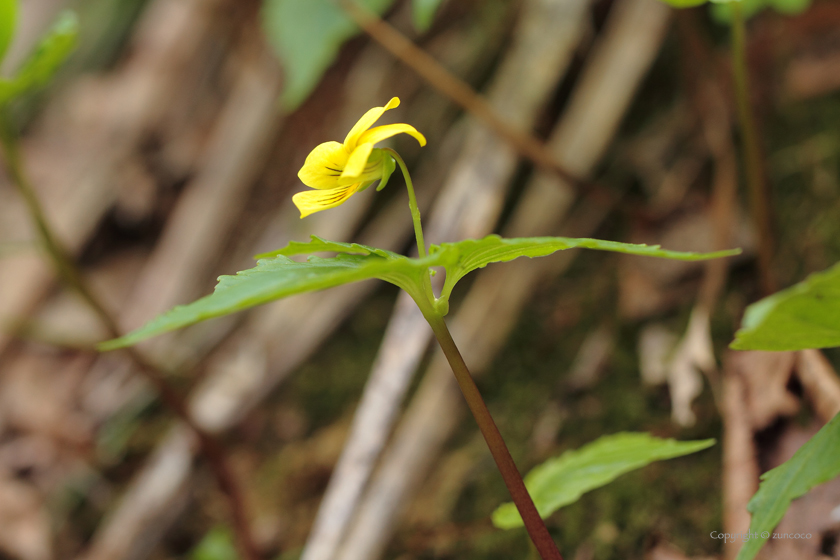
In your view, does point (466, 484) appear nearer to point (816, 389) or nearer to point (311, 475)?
point (311, 475)

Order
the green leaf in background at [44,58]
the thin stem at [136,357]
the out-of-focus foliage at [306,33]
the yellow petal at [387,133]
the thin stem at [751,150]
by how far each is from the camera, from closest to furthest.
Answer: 1. the yellow petal at [387,133]
2. the thin stem at [751,150]
3. the green leaf in background at [44,58]
4. the thin stem at [136,357]
5. the out-of-focus foliage at [306,33]

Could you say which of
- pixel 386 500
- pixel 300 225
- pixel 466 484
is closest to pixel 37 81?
pixel 300 225

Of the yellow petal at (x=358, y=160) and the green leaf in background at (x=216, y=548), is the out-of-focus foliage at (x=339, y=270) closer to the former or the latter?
the yellow petal at (x=358, y=160)

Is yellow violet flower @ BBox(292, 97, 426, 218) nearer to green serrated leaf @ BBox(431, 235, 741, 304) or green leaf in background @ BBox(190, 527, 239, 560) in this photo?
green serrated leaf @ BBox(431, 235, 741, 304)

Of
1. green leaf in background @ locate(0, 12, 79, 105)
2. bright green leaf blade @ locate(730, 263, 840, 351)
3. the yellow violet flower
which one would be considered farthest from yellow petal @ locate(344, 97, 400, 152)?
green leaf in background @ locate(0, 12, 79, 105)

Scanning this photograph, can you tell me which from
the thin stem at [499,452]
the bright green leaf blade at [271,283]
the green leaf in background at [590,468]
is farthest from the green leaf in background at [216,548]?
the bright green leaf blade at [271,283]

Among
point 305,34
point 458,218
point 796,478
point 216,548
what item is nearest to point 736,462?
point 796,478
